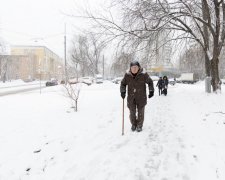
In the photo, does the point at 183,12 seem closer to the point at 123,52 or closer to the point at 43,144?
the point at 123,52

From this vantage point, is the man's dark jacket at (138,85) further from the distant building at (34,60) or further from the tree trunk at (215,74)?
the distant building at (34,60)

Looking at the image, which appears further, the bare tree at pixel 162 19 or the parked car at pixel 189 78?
the parked car at pixel 189 78

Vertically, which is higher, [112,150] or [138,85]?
[138,85]

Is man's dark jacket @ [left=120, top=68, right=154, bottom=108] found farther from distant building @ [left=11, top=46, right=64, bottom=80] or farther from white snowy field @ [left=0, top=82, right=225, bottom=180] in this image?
distant building @ [left=11, top=46, right=64, bottom=80]

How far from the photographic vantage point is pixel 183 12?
15.4m

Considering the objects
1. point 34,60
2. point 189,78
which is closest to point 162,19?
point 189,78

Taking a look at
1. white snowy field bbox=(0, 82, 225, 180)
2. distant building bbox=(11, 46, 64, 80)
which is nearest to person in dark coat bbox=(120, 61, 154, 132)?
white snowy field bbox=(0, 82, 225, 180)

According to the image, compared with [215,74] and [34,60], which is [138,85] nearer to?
[215,74]

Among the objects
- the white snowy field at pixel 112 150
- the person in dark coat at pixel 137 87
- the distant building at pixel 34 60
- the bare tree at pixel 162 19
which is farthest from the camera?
the distant building at pixel 34 60

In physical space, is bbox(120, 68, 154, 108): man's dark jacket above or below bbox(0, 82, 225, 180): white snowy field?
above

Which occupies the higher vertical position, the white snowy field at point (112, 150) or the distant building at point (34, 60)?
the distant building at point (34, 60)

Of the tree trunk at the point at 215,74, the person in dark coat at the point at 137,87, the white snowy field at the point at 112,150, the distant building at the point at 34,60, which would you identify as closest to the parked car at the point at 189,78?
the tree trunk at the point at 215,74

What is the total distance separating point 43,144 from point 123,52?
1075 centimetres

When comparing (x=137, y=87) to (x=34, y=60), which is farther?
(x=34, y=60)
